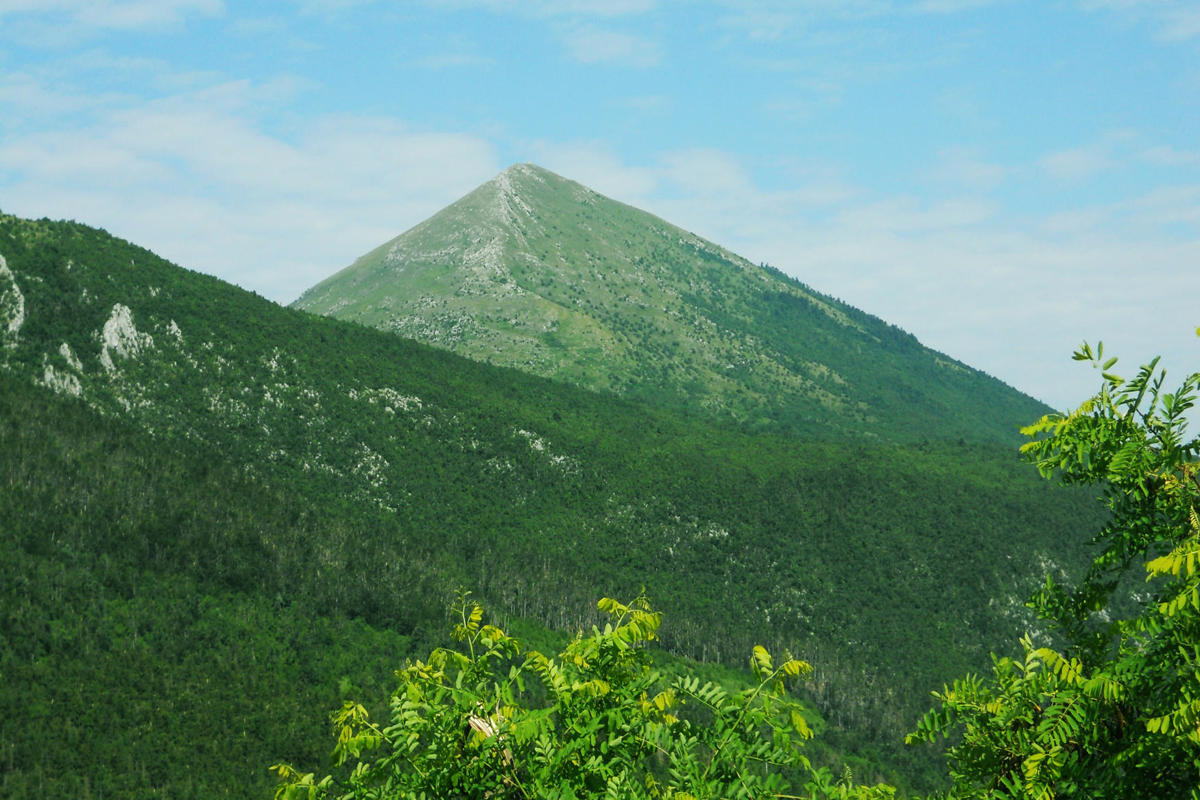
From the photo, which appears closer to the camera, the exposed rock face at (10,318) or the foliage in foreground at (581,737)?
the foliage in foreground at (581,737)

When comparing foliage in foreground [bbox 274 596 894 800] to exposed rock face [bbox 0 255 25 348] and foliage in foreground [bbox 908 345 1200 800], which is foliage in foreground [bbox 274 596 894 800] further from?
exposed rock face [bbox 0 255 25 348]

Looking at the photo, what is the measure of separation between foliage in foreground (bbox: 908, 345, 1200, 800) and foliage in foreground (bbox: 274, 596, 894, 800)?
1.92 m

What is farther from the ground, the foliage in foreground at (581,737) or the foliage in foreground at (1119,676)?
the foliage in foreground at (1119,676)

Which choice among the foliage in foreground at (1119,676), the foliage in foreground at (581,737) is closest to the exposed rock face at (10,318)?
the foliage in foreground at (581,737)

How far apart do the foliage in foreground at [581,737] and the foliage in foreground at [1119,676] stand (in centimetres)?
192

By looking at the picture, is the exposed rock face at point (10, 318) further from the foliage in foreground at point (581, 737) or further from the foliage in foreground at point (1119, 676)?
the foliage in foreground at point (1119, 676)

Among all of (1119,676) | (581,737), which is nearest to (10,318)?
(581,737)

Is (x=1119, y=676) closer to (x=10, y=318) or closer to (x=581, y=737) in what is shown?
(x=581, y=737)

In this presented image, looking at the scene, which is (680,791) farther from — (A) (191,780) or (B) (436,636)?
(B) (436,636)

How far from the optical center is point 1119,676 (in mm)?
10414

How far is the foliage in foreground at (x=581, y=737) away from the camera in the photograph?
35.7 ft

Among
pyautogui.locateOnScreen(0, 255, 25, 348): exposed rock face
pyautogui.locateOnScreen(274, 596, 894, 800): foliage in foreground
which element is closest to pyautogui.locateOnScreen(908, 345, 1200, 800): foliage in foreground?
pyautogui.locateOnScreen(274, 596, 894, 800): foliage in foreground

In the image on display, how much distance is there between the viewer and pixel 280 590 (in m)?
165

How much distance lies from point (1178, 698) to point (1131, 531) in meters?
2.22
